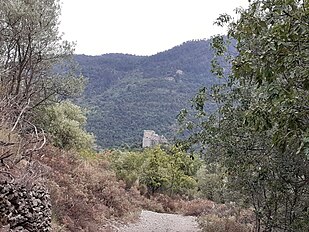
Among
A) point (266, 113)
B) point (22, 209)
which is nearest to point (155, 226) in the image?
point (22, 209)

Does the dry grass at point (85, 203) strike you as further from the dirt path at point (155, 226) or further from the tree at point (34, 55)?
the tree at point (34, 55)

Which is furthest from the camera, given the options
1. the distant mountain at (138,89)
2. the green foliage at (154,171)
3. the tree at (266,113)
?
the distant mountain at (138,89)

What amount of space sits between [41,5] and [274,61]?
11.9 metres

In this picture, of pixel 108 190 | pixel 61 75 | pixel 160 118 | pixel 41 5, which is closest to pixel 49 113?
pixel 61 75

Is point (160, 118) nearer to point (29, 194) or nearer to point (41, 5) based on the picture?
point (41, 5)

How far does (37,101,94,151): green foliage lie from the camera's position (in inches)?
686

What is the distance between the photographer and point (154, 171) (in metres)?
26.5

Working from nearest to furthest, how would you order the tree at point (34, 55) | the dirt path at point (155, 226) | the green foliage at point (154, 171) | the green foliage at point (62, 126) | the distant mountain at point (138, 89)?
the tree at point (34, 55) → the dirt path at point (155, 226) → the green foliage at point (62, 126) → the green foliage at point (154, 171) → the distant mountain at point (138, 89)

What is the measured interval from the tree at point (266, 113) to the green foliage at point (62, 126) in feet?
32.0

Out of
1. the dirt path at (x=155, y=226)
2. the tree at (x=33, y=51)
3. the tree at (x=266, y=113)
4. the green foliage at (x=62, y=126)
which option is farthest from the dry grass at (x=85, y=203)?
the tree at (x=266, y=113)

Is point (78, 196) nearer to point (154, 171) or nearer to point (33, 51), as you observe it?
point (33, 51)

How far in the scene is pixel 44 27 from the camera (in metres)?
13.9

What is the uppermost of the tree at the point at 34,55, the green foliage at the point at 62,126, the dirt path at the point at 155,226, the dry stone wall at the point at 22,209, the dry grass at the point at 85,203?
Answer: the tree at the point at 34,55

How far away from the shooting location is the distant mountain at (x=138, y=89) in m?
48.4
